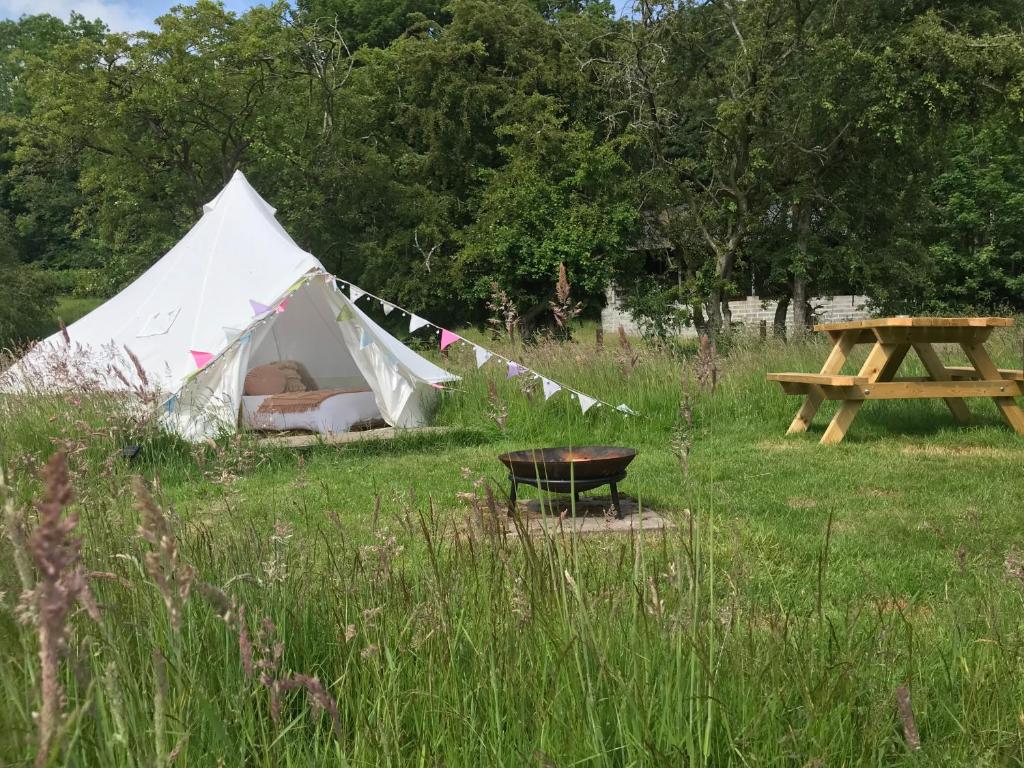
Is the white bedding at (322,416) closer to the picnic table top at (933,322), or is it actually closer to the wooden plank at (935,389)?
the wooden plank at (935,389)

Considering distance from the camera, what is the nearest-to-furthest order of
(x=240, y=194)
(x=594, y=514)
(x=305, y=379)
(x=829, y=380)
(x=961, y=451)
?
(x=594, y=514)
(x=961, y=451)
(x=829, y=380)
(x=240, y=194)
(x=305, y=379)

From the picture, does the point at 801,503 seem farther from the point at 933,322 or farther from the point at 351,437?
the point at 351,437

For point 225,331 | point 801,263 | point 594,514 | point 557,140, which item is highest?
point 557,140

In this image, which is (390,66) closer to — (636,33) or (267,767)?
(636,33)

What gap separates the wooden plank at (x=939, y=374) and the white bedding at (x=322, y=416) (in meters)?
5.00

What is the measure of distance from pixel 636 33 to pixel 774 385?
1095 cm

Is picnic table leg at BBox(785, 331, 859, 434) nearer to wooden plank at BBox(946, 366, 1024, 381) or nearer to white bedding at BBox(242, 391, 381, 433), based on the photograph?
wooden plank at BBox(946, 366, 1024, 381)

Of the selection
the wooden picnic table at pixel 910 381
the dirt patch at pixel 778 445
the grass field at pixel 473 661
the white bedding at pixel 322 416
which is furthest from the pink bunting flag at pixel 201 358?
the grass field at pixel 473 661

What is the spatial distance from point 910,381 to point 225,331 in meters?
5.83

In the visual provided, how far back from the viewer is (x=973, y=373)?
313 inches

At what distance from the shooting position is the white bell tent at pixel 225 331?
8.27 metres

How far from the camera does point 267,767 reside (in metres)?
1.43

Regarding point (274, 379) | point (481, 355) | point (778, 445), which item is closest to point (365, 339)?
point (481, 355)

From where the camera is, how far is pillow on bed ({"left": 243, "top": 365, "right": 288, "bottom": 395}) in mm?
10445
